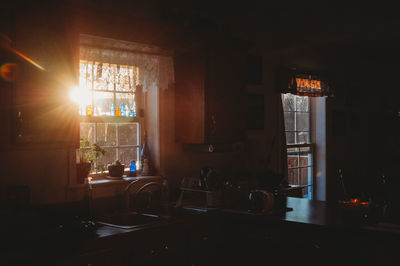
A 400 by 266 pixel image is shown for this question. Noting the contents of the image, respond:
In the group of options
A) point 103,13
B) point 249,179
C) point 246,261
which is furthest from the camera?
point 249,179

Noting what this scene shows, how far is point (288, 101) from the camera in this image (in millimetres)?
5844

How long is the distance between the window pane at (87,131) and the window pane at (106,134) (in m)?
0.06

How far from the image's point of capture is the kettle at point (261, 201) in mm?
3393

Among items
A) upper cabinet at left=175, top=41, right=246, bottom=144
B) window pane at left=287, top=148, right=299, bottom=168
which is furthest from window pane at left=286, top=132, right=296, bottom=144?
upper cabinet at left=175, top=41, right=246, bottom=144

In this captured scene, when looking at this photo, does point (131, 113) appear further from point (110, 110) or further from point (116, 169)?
point (116, 169)

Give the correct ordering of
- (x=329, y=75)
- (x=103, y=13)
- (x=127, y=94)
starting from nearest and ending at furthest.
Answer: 1. (x=103, y=13)
2. (x=127, y=94)
3. (x=329, y=75)

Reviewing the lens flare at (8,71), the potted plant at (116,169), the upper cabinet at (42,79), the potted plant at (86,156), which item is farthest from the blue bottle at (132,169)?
the lens flare at (8,71)

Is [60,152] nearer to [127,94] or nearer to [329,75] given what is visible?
[127,94]

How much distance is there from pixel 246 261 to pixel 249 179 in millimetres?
1305

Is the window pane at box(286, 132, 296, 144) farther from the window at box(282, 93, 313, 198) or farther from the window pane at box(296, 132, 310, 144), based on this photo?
the window pane at box(296, 132, 310, 144)

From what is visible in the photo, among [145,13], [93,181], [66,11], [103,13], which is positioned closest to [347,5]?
[145,13]

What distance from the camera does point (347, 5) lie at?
3695 millimetres

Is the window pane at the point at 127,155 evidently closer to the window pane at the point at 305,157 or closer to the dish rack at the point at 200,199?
the dish rack at the point at 200,199

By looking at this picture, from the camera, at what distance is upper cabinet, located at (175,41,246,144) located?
3990 mm
